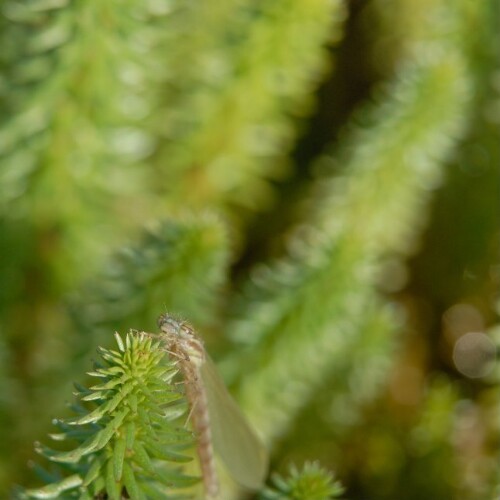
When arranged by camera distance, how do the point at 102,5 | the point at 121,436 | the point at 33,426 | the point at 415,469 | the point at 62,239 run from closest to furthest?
the point at 121,436
the point at 102,5
the point at 33,426
the point at 62,239
the point at 415,469

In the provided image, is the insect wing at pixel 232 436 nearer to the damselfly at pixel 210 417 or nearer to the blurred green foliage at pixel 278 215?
the damselfly at pixel 210 417

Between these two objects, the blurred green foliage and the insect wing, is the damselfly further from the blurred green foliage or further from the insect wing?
the blurred green foliage

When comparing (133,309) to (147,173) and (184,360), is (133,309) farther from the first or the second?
(147,173)

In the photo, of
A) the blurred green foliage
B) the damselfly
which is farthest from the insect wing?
the blurred green foliage

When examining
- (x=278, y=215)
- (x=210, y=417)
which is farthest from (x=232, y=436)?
(x=278, y=215)

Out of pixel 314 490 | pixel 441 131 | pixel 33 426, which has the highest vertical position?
pixel 441 131

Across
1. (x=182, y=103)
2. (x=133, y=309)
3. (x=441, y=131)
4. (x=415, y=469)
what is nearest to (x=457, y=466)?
(x=415, y=469)
